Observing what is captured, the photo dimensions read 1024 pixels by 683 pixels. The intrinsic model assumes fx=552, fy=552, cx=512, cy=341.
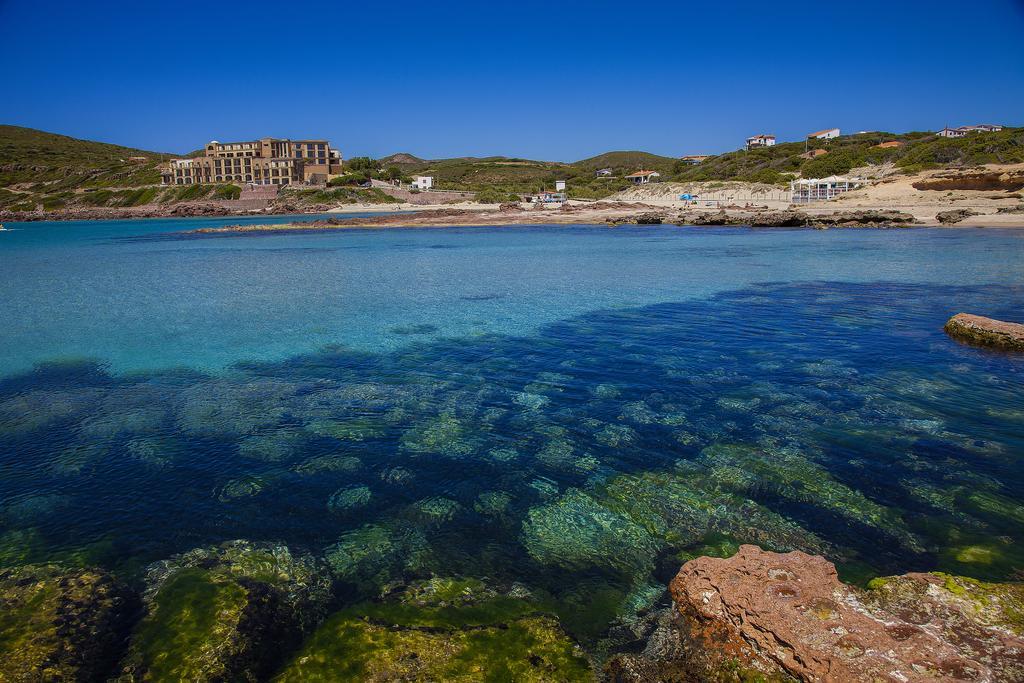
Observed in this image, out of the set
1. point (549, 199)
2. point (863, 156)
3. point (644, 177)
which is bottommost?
point (549, 199)

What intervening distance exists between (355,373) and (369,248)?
3168cm

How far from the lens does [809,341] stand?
13.1 metres

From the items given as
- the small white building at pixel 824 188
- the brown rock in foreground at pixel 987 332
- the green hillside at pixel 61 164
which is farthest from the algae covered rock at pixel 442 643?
the green hillside at pixel 61 164

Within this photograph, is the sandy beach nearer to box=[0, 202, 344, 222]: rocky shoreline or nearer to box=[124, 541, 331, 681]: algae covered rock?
box=[0, 202, 344, 222]: rocky shoreline

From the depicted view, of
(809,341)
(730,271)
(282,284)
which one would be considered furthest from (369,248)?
(809,341)

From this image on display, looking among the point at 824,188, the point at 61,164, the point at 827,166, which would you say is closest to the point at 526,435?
the point at 824,188

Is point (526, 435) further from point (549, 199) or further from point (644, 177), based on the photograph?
point (644, 177)

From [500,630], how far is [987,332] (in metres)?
13.1

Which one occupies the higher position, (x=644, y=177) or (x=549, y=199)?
(x=644, y=177)

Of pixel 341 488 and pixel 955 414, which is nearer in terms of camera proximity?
pixel 341 488

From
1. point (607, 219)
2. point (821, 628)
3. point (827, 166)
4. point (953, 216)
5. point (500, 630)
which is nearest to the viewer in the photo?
point (821, 628)

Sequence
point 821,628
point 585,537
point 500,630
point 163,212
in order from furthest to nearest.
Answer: point 163,212, point 585,537, point 500,630, point 821,628

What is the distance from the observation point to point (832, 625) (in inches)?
158

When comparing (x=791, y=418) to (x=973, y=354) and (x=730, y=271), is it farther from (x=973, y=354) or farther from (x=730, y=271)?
(x=730, y=271)
